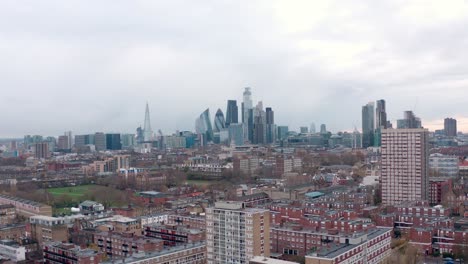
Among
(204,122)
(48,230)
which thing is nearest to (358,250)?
(48,230)

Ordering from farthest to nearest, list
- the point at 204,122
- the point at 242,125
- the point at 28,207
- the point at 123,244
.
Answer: the point at 204,122
the point at 242,125
the point at 28,207
the point at 123,244

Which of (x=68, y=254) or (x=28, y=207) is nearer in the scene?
(x=68, y=254)

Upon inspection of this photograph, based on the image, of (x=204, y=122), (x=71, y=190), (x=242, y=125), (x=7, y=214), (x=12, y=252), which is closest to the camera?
(x=12, y=252)

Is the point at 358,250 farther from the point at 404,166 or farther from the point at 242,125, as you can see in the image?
the point at 242,125

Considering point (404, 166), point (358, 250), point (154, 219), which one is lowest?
point (154, 219)

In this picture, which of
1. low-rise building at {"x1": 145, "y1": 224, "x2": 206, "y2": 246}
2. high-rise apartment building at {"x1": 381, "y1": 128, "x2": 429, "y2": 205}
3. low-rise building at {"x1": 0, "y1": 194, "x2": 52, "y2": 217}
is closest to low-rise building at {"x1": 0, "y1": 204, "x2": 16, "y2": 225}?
low-rise building at {"x1": 0, "y1": 194, "x2": 52, "y2": 217}

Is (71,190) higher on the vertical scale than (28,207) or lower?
lower

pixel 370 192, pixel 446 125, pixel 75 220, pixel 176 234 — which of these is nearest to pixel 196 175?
pixel 370 192
